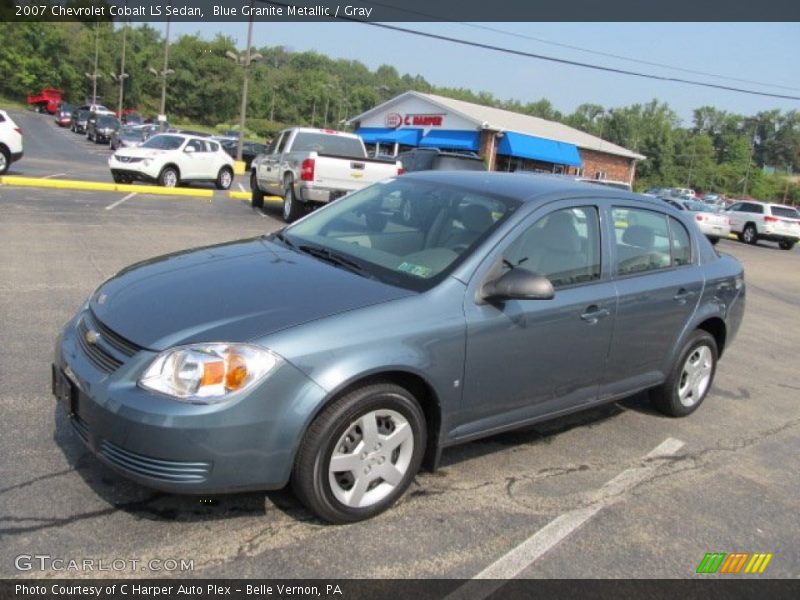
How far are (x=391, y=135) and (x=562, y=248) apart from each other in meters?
43.0

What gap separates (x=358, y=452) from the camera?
328cm

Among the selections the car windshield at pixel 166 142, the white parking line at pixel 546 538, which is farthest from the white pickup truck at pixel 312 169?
the white parking line at pixel 546 538

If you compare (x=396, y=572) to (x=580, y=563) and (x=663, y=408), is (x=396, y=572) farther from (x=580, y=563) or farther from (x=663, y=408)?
(x=663, y=408)

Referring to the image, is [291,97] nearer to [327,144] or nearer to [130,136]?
[130,136]

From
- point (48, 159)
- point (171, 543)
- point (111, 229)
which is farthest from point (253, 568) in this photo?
point (48, 159)

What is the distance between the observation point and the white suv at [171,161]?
61.1 feet

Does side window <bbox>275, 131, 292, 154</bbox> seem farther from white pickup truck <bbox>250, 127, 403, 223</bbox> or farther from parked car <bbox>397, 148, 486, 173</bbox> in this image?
parked car <bbox>397, 148, 486, 173</bbox>

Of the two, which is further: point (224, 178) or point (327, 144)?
point (224, 178)

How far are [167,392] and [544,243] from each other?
2.25m

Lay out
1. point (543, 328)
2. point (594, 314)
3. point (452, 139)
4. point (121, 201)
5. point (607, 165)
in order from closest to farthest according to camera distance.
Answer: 1. point (543, 328)
2. point (594, 314)
3. point (121, 201)
4. point (452, 139)
5. point (607, 165)

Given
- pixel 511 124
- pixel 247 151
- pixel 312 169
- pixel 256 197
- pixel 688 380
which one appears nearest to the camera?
pixel 688 380

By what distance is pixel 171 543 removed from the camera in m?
3.00

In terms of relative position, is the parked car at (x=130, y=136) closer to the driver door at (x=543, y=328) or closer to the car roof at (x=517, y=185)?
the car roof at (x=517, y=185)

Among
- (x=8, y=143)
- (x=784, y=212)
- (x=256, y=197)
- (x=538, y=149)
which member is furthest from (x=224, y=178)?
(x=538, y=149)
